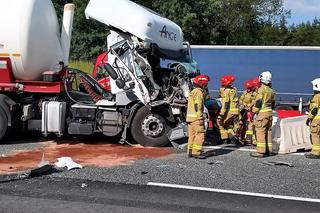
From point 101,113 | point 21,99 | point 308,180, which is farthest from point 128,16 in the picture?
point 308,180

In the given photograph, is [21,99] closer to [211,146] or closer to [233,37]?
[211,146]

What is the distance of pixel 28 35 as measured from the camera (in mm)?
10609

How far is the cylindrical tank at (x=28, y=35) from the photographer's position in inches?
416

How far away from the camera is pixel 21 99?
1123cm

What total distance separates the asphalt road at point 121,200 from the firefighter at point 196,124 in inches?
96.2

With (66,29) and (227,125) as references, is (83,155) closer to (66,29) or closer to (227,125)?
(66,29)

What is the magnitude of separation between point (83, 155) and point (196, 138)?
2.12 metres

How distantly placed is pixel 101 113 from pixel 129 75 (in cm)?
100

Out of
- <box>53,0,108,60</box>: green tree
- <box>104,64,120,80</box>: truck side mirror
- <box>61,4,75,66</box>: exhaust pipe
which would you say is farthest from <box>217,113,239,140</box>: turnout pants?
<box>53,0,108,60</box>: green tree

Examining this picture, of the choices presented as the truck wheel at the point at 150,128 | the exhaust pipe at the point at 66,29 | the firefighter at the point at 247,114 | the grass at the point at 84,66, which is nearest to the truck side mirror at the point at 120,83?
the truck wheel at the point at 150,128

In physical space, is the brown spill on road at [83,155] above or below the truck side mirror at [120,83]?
below

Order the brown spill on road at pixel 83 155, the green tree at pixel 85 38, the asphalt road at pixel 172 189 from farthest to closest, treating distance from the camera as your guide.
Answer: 1. the green tree at pixel 85 38
2. the brown spill on road at pixel 83 155
3. the asphalt road at pixel 172 189

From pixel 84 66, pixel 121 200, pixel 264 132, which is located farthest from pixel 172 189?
pixel 84 66

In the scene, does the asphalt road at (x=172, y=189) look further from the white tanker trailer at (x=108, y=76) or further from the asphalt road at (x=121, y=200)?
the white tanker trailer at (x=108, y=76)
